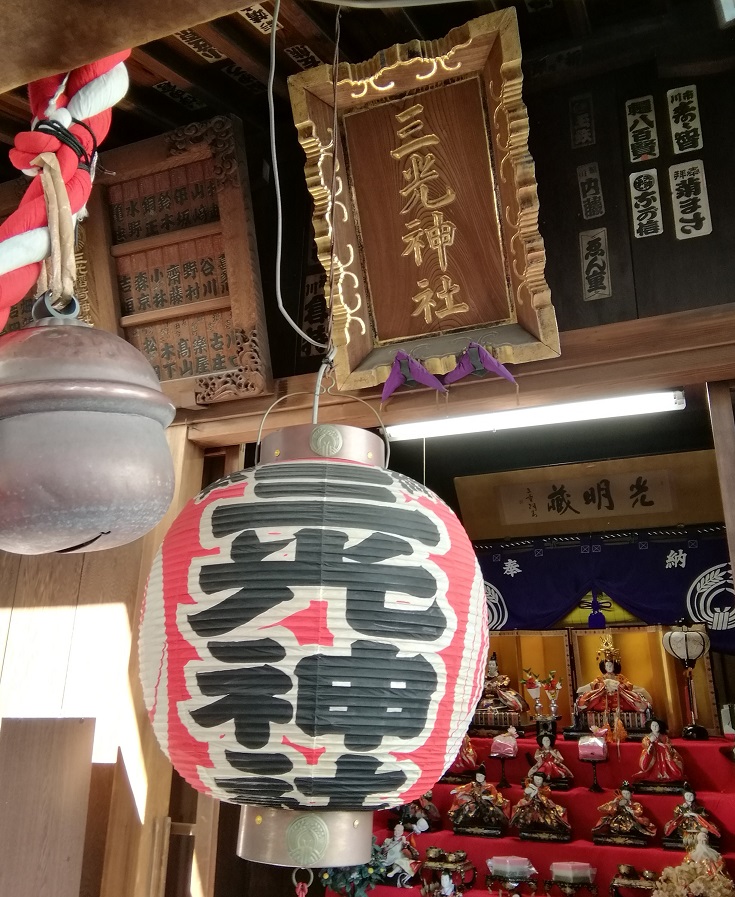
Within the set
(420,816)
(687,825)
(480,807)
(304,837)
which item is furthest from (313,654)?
(420,816)

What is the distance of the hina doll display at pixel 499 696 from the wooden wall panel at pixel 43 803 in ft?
12.6

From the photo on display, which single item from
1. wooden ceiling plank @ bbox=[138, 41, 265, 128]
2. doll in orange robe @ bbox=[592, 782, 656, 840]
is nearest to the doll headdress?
doll in orange robe @ bbox=[592, 782, 656, 840]

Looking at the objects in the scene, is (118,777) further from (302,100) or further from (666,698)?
(666,698)

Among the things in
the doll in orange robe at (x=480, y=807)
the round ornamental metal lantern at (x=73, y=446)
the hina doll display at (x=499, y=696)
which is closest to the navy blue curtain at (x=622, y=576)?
the hina doll display at (x=499, y=696)

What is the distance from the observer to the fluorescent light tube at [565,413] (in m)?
3.21

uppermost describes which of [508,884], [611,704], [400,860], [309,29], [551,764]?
[309,29]

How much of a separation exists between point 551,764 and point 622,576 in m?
1.57

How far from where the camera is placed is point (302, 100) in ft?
10.2

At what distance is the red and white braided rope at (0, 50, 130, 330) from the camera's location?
98 cm

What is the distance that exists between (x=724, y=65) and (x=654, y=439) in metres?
3.35

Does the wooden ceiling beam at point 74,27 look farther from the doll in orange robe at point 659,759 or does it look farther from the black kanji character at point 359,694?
the doll in orange robe at point 659,759

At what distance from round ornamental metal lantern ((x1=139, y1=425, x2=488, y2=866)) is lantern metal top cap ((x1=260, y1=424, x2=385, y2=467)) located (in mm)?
141

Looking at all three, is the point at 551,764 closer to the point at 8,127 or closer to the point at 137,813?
the point at 137,813

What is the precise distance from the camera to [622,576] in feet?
20.1
